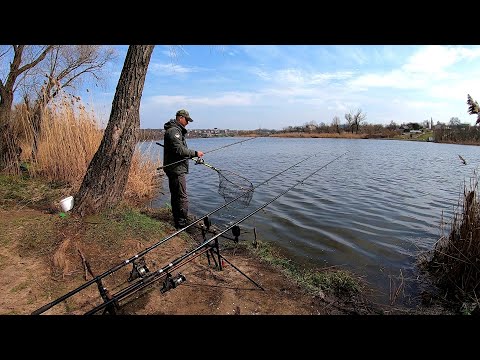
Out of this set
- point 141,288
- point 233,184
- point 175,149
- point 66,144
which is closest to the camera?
point 141,288

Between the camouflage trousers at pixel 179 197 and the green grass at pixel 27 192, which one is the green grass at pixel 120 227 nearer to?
the camouflage trousers at pixel 179 197

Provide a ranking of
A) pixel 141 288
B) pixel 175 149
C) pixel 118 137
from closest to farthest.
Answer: pixel 141 288, pixel 118 137, pixel 175 149

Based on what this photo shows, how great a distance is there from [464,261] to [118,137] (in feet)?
20.2

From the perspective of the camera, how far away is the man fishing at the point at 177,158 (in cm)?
592

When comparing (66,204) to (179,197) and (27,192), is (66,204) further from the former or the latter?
(27,192)

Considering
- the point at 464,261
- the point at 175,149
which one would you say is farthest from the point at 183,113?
the point at 464,261

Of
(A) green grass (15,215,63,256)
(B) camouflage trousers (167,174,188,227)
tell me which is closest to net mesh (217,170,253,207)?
(B) camouflage trousers (167,174,188,227)

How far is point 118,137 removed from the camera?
18.9ft

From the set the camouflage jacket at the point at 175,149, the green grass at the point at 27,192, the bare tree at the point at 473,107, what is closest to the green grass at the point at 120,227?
the camouflage jacket at the point at 175,149

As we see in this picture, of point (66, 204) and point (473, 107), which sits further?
point (66, 204)

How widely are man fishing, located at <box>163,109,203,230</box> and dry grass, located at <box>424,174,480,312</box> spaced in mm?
4579

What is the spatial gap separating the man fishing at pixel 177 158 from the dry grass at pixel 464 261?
4.58 m
